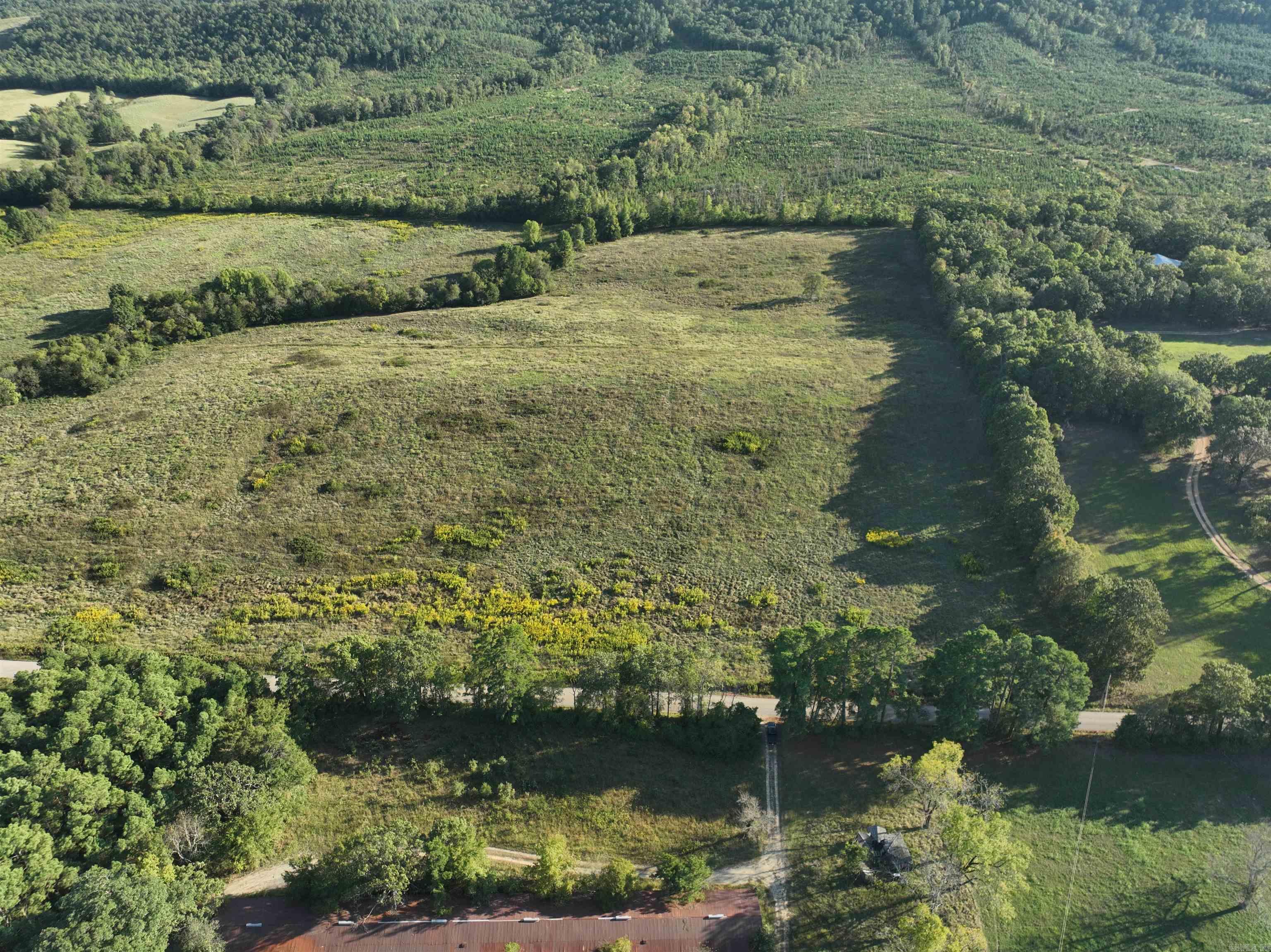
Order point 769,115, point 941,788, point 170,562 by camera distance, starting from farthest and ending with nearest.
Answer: point 769,115
point 170,562
point 941,788

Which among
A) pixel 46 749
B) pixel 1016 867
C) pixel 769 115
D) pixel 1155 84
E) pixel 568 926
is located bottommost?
pixel 568 926

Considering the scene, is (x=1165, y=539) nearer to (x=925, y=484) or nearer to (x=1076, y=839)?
(x=925, y=484)

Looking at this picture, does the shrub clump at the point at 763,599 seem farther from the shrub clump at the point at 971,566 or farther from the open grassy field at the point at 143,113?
the open grassy field at the point at 143,113

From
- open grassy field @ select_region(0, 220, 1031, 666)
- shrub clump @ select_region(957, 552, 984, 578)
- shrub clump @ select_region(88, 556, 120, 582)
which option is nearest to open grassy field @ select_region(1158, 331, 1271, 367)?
open grassy field @ select_region(0, 220, 1031, 666)

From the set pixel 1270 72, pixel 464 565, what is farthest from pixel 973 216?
pixel 1270 72

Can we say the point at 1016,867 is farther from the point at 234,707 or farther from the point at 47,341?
the point at 47,341

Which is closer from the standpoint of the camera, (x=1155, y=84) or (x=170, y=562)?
(x=170, y=562)

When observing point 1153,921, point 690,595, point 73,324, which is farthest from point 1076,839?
point 73,324
